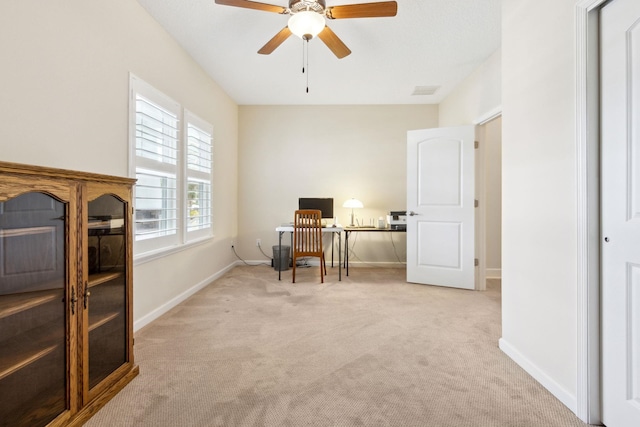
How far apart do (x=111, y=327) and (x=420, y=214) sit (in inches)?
134

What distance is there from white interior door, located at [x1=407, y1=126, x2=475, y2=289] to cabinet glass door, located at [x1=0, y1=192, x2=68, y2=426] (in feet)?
11.6

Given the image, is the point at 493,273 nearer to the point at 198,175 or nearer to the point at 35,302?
the point at 198,175

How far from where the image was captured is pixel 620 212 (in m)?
1.29

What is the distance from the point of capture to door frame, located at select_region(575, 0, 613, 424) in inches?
54.5

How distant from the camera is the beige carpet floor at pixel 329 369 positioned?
4.72 ft

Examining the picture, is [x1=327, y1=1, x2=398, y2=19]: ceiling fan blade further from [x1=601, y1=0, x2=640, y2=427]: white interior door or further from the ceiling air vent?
the ceiling air vent

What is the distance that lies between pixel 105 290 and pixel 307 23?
210cm

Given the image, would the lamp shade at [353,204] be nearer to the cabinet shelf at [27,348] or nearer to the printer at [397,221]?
the printer at [397,221]

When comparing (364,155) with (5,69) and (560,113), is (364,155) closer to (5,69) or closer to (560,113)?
(560,113)

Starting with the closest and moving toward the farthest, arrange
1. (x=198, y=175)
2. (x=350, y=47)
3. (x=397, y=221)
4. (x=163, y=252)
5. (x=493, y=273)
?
(x=163, y=252) < (x=350, y=47) < (x=198, y=175) < (x=493, y=273) < (x=397, y=221)

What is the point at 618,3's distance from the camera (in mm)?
1307

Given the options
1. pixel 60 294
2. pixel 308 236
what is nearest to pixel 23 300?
pixel 60 294

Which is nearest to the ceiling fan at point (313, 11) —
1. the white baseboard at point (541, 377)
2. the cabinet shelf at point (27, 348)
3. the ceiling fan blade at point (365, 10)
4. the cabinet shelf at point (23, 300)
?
the ceiling fan blade at point (365, 10)

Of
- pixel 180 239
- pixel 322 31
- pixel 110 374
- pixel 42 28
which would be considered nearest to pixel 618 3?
pixel 322 31
